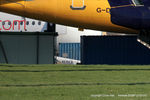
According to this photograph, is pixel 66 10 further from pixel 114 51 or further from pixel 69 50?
pixel 69 50

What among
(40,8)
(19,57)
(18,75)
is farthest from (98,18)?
(19,57)

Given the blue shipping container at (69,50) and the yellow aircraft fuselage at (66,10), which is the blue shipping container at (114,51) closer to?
the yellow aircraft fuselage at (66,10)

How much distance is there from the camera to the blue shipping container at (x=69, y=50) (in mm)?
46094

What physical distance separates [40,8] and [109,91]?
7.25m

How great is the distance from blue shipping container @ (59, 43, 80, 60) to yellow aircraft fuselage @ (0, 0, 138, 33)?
28085 mm

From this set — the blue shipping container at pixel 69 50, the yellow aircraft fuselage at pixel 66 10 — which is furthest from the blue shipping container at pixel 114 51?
the blue shipping container at pixel 69 50

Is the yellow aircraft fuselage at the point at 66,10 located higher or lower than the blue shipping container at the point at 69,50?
higher

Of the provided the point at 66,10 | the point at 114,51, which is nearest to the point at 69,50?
the point at 114,51

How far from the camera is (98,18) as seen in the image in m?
Result: 17.5

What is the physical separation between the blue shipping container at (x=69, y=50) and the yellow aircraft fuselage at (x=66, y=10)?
92.1ft

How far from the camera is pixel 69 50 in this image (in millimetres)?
47594

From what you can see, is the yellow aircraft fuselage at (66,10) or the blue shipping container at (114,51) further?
the blue shipping container at (114,51)

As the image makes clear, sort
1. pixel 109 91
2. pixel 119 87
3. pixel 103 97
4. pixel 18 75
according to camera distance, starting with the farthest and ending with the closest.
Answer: pixel 18 75, pixel 119 87, pixel 109 91, pixel 103 97

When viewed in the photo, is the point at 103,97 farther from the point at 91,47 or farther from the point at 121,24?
the point at 91,47
